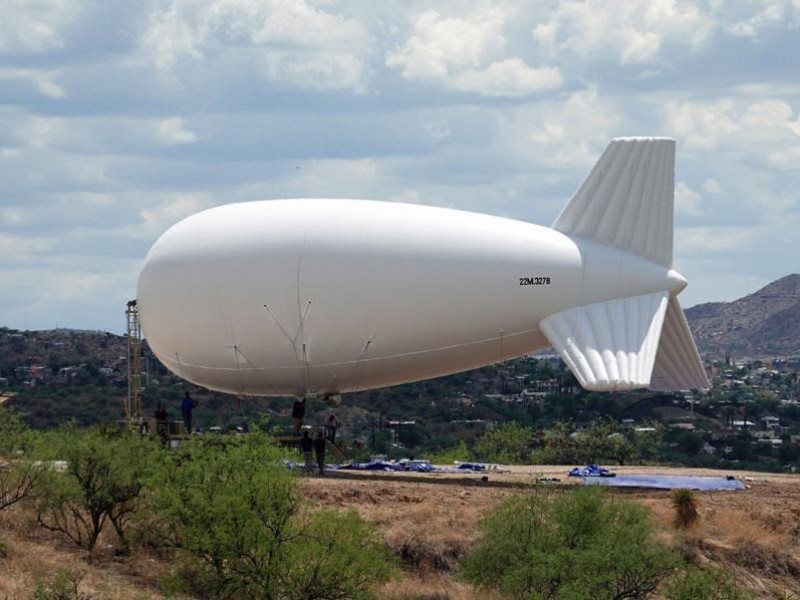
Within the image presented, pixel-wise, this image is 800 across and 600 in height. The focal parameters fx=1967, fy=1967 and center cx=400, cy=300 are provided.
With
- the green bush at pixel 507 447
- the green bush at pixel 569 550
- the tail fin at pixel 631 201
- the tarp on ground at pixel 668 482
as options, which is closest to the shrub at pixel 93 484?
the green bush at pixel 569 550

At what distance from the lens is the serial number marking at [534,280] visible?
52562 mm

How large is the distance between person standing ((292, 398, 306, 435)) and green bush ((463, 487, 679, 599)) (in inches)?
397

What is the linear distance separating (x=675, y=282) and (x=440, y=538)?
1039 centimetres

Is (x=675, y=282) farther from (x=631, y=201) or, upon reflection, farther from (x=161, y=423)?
(x=161, y=423)

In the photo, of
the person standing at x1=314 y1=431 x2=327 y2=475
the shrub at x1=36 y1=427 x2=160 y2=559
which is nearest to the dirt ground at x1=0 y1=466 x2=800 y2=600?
the shrub at x1=36 y1=427 x2=160 y2=559

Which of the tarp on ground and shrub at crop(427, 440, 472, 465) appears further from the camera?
shrub at crop(427, 440, 472, 465)

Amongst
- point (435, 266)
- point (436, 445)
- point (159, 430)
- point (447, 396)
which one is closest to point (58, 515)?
point (159, 430)

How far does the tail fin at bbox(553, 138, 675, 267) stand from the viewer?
5400 centimetres

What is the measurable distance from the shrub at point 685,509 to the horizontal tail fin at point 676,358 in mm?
4839

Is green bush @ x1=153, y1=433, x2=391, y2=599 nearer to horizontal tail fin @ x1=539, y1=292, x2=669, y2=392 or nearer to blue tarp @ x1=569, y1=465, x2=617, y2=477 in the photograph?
horizontal tail fin @ x1=539, y1=292, x2=669, y2=392

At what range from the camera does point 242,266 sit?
5316cm

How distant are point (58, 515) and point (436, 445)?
167ft

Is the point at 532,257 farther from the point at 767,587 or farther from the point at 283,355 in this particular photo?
the point at 767,587

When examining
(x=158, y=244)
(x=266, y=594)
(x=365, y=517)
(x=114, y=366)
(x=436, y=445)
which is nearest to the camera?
(x=266, y=594)
